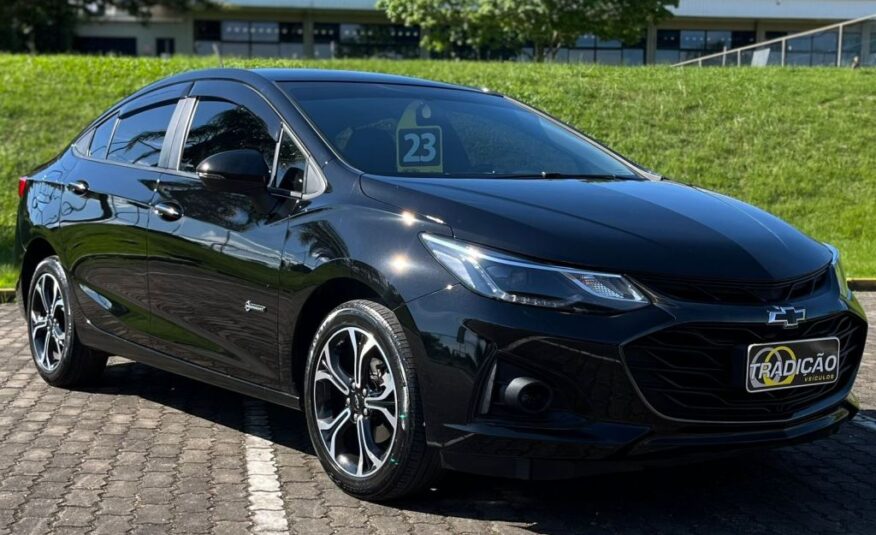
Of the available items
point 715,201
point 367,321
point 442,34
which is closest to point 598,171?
point 715,201

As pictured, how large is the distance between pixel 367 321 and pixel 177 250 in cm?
138

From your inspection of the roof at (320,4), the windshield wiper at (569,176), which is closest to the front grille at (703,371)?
the windshield wiper at (569,176)

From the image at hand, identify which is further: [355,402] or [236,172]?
[236,172]

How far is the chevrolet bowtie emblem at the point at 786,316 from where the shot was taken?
424cm

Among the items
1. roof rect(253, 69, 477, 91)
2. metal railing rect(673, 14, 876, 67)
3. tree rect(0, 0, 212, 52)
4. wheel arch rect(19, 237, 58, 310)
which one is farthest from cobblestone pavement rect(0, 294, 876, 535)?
tree rect(0, 0, 212, 52)

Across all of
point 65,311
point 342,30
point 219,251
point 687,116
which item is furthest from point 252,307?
point 342,30

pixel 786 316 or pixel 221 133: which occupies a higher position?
pixel 221 133

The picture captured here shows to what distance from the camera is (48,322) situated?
687cm

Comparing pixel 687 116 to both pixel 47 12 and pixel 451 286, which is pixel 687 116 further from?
pixel 47 12

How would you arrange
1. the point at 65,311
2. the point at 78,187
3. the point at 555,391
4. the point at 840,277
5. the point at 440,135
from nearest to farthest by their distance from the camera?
the point at 555,391, the point at 840,277, the point at 440,135, the point at 78,187, the point at 65,311

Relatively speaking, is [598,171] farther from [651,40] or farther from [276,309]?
[651,40]

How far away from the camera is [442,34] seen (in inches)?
1533

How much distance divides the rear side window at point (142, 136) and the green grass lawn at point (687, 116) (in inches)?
358

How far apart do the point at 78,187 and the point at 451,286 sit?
3005 millimetres
